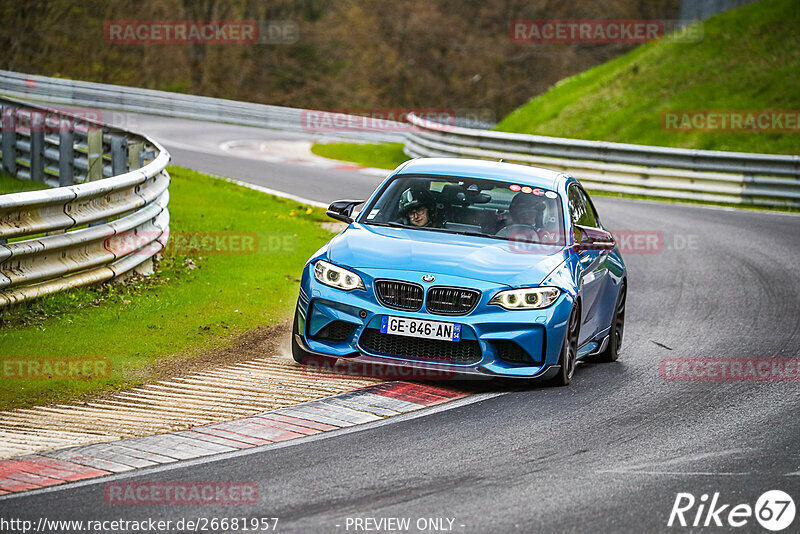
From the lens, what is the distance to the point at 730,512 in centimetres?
551

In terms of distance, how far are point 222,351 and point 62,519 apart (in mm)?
3910

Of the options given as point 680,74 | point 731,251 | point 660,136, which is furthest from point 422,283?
point 680,74

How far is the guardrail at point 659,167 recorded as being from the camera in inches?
885

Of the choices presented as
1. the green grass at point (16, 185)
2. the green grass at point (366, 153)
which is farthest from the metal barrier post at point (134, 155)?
the green grass at point (366, 153)

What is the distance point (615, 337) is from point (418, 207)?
2.17m

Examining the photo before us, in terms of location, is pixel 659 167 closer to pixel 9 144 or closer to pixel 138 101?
pixel 9 144

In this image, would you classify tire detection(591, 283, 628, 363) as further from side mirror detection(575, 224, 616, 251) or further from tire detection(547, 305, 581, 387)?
tire detection(547, 305, 581, 387)

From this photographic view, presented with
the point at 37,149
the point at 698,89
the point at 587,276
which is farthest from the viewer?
the point at 698,89

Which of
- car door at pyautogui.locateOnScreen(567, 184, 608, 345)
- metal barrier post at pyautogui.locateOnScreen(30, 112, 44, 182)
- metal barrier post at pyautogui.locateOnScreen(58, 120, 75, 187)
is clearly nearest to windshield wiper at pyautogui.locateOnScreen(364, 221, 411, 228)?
car door at pyautogui.locateOnScreen(567, 184, 608, 345)

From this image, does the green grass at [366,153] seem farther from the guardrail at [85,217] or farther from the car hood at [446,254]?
the car hood at [446,254]

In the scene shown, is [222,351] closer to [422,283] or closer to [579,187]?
[422,283]

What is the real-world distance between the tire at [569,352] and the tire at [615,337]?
1201 mm

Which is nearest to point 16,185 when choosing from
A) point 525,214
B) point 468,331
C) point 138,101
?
point 525,214

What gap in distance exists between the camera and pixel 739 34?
106ft
